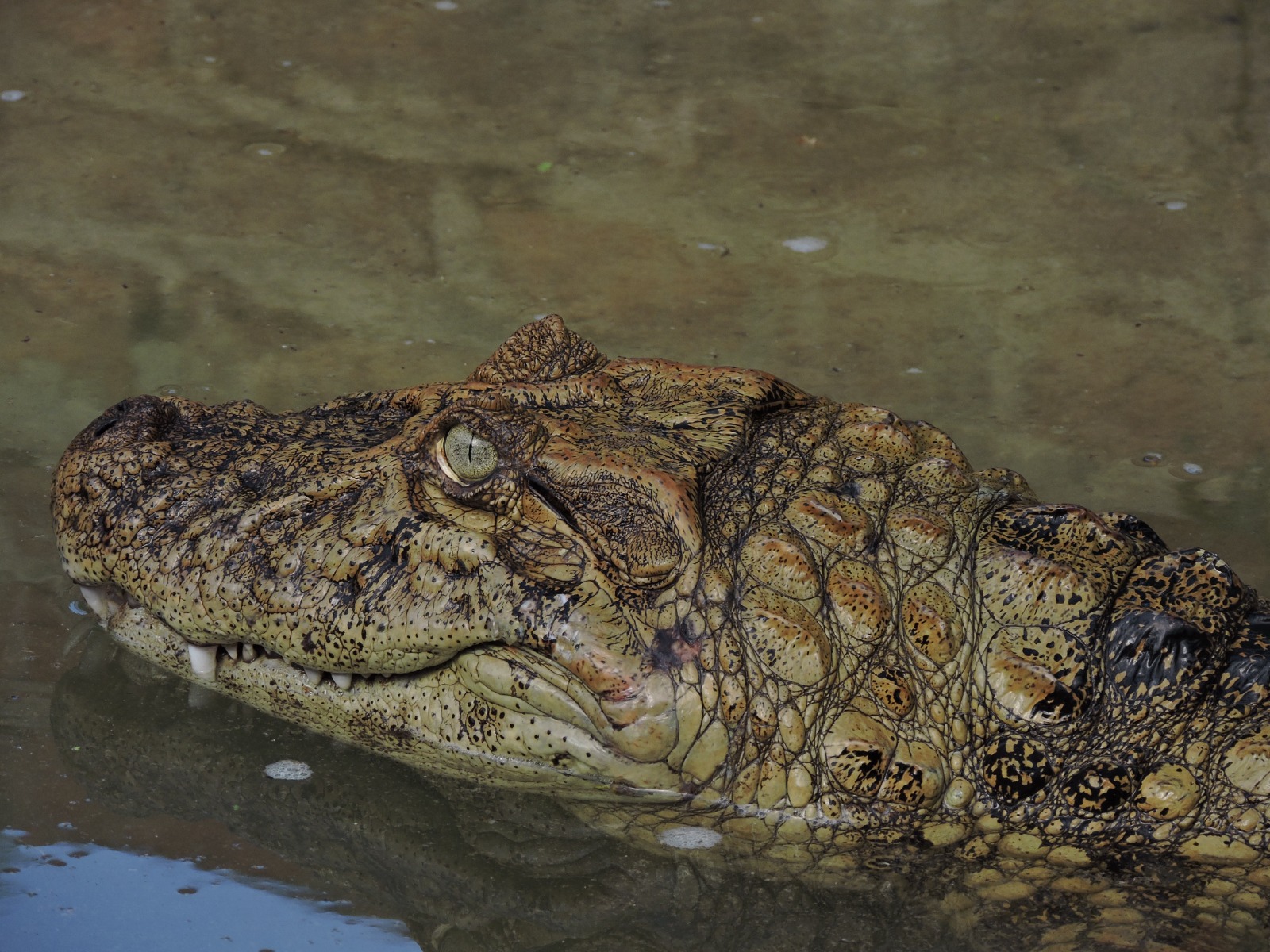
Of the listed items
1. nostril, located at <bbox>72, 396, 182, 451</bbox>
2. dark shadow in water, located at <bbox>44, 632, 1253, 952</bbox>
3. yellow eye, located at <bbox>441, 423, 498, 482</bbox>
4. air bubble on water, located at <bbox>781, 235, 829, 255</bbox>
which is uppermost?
yellow eye, located at <bbox>441, 423, 498, 482</bbox>

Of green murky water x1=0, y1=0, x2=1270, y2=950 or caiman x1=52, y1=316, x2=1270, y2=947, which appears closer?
caiman x1=52, y1=316, x2=1270, y2=947

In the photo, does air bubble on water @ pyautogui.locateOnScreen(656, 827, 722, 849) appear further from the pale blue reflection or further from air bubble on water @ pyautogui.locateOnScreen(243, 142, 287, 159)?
air bubble on water @ pyautogui.locateOnScreen(243, 142, 287, 159)

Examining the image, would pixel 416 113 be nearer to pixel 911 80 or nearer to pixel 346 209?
pixel 346 209

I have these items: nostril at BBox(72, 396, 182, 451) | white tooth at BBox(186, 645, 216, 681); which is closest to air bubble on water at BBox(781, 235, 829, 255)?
nostril at BBox(72, 396, 182, 451)

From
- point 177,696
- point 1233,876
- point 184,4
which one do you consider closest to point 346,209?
point 184,4

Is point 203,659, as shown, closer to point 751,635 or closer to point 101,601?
point 101,601

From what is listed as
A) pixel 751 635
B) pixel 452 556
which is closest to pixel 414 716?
pixel 452 556

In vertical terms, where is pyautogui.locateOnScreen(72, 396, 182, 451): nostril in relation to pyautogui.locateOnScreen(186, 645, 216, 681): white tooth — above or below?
above

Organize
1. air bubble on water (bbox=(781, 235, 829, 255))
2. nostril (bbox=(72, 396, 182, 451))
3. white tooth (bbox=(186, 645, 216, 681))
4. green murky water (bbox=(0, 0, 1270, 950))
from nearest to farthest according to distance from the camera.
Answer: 1. green murky water (bbox=(0, 0, 1270, 950))
2. white tooth (bbox=(186, 645, 216, 681))
3. nostril (bbox=(72, 396, 182, 451))
4. air bubble on water (bbox=(781, 235, 829, 255))
